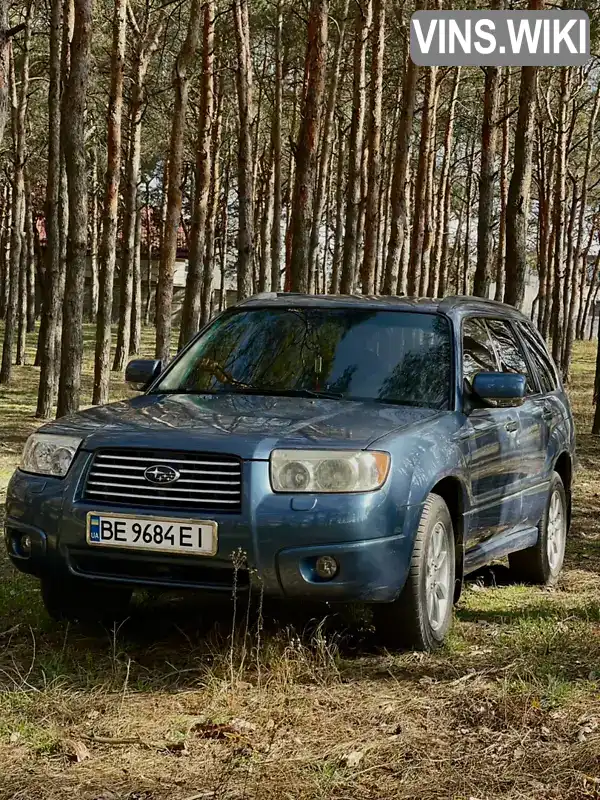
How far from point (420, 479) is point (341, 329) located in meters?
1.41

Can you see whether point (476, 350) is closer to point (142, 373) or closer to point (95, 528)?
point (142, 373)

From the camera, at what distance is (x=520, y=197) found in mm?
14727

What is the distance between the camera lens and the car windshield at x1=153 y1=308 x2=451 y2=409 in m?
6.11

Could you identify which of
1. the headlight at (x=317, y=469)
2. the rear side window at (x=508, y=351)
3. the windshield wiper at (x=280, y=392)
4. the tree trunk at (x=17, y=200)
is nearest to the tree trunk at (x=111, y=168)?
the tree trunk at (x=17, y=200)

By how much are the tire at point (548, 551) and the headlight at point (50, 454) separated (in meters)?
3.54

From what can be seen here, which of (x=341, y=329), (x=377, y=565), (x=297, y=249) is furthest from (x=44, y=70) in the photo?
(x=377, y=565)

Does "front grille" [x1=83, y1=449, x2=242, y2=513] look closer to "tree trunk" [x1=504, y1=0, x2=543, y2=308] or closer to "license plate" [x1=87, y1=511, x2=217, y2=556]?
"license plate" [x1=87, y1=511, x2=217, y2=556]

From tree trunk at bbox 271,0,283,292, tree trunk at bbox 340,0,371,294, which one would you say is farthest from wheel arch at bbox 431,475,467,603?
tree trunk at bbox 271,0,283,292

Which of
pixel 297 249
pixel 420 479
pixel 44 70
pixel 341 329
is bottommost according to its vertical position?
pixel 420 479

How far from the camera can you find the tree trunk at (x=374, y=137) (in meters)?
23.1

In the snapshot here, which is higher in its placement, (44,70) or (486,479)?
(44,70)

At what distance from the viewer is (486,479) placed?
6.34 metres

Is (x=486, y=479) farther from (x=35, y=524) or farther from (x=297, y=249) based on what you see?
(x=297, y=249)

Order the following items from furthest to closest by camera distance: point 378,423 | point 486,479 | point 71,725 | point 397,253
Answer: point 397,253, point 486,479, point 378,423, point 71,725
